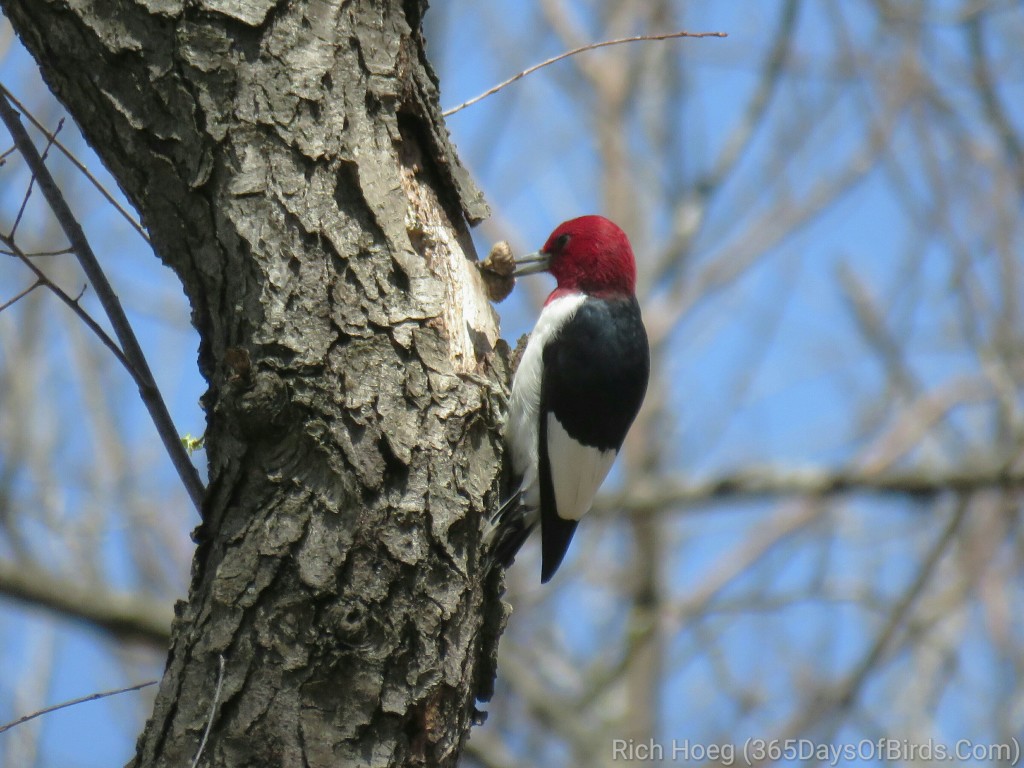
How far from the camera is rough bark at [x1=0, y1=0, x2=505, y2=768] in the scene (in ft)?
6.91

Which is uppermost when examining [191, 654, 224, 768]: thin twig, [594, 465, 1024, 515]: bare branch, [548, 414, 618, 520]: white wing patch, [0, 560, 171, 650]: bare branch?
[594, 465, 1024, 515]: bare branch

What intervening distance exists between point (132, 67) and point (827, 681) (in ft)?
22.9

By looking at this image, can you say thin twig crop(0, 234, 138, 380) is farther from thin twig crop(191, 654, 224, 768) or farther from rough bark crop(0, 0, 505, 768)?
thin twig crop(191, 654, 224, 768)

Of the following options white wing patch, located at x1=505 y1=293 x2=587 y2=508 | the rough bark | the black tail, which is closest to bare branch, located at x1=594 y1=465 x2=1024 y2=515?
white wing patch, located at x1=505 y1=293 x2=587 y2=508

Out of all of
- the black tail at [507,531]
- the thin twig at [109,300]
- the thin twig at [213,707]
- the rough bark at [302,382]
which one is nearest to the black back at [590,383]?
the black tail at [507,531]

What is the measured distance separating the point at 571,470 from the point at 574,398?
0.24 m

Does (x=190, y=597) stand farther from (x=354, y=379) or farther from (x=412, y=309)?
(x=412, y=309)

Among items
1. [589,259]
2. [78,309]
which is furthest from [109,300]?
[589,259]

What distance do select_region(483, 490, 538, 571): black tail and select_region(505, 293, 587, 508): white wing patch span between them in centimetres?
6

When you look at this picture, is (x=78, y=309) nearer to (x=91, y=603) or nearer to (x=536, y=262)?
(x=536, y=262)

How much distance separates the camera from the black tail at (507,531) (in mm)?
2507

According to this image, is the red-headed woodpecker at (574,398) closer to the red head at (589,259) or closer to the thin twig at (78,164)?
the red head at (589,259)

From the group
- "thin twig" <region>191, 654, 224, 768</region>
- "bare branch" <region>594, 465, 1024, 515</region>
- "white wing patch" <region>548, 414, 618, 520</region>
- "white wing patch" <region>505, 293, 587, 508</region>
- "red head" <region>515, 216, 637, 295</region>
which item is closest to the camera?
"thin twig" <region>191, 654, 224, 768</region>

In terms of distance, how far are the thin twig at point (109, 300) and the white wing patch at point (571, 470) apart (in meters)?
1.35
